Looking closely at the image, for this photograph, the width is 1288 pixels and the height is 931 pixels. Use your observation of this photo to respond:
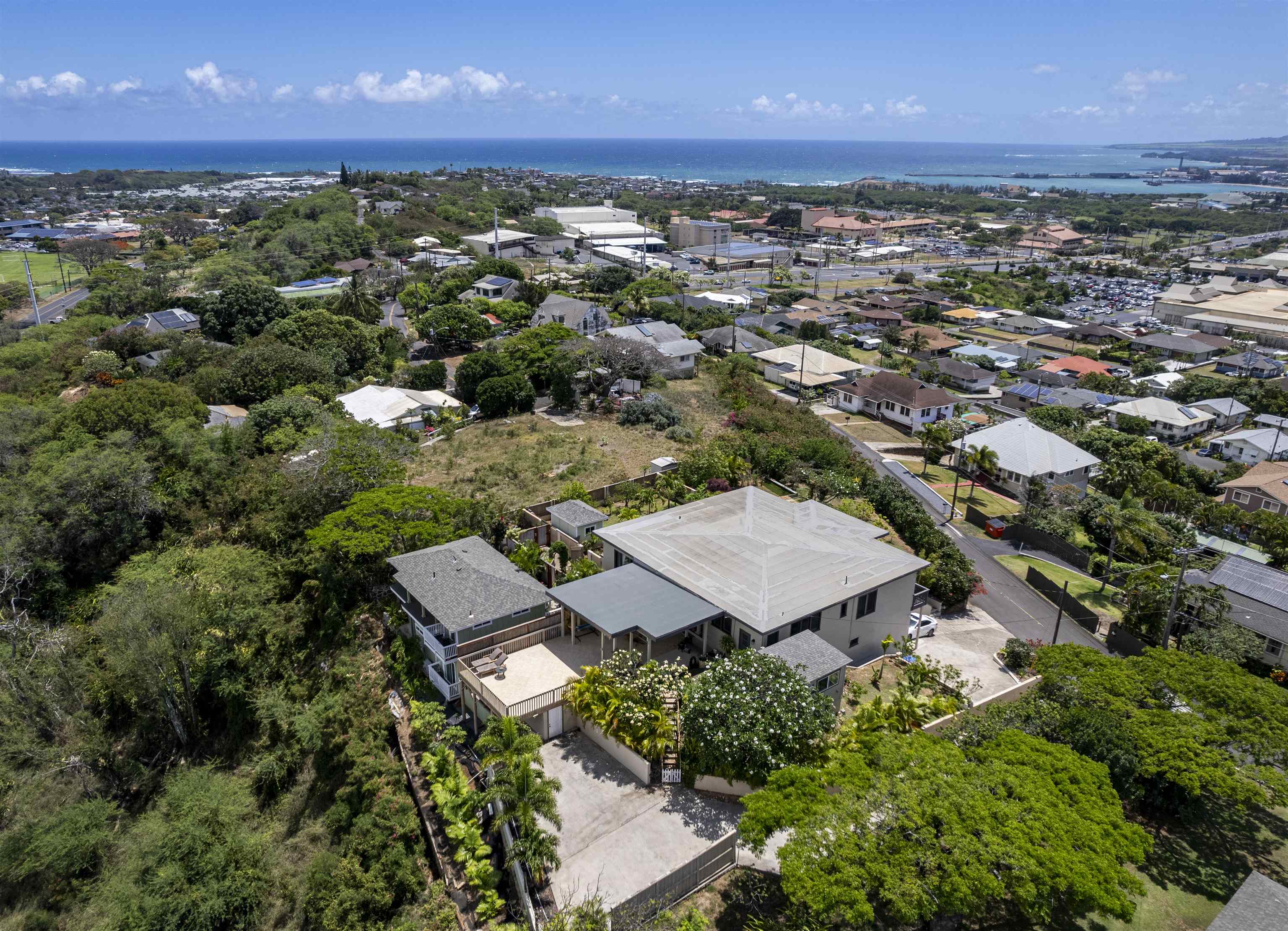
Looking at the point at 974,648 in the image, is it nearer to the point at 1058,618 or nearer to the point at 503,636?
the point at 1058,618

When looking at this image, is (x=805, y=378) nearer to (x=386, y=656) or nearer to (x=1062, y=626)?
(x=1062, y=626)

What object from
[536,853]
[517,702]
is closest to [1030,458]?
[517,702]

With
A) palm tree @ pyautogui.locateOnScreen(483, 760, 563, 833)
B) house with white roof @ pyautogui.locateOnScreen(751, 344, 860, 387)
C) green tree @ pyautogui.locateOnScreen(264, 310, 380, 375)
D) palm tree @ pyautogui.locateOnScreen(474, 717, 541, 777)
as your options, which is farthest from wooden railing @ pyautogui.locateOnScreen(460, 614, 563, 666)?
house with white roof @ pyautogui.locateOnScreen(751, 344, 860, 387)

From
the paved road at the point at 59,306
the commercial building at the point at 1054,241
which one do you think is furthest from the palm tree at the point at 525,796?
the commercial building at the point at 1054,241

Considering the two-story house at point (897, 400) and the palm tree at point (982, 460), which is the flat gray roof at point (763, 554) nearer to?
the palm tree at point (982, 460)

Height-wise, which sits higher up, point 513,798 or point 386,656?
point 513,798

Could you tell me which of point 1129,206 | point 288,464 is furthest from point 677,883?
point 1129,206
